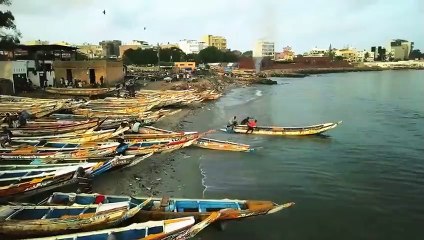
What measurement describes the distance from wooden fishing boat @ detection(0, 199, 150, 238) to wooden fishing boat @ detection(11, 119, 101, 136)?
45.7 feet

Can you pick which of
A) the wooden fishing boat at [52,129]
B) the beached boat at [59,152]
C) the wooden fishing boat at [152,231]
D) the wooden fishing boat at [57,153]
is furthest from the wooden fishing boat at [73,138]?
the wooden fishing boat at [152,231]

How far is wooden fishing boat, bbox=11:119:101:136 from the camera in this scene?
87.0ft

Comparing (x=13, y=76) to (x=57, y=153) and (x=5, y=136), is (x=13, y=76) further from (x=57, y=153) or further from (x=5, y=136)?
(x=57, y=153)

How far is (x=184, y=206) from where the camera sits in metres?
14.2

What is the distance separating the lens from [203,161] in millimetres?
24141

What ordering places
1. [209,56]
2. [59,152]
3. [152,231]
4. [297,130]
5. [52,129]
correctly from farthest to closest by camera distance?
1. [209,56]
2. [297,130]
3. [52,129]
4. [59,152]
5. [152,231]

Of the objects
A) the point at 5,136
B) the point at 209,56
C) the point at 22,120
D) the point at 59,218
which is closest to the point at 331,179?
the point at 59,218

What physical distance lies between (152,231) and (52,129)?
60.6 feet

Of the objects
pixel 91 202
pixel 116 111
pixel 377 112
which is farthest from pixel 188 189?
pixel 377 112

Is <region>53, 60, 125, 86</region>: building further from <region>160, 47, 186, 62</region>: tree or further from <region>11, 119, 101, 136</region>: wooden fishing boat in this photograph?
<region>160, 47, 186, 62</region>: tree

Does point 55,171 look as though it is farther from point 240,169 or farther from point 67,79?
point 67,79

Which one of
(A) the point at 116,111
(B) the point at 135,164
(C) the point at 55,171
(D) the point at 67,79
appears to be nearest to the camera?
(C) the point at 55,171

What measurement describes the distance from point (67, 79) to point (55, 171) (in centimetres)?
3608

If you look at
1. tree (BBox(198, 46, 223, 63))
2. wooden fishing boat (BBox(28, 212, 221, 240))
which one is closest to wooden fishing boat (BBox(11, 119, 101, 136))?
wooden fishing boat (BBox(28, 212, 221, 240))
